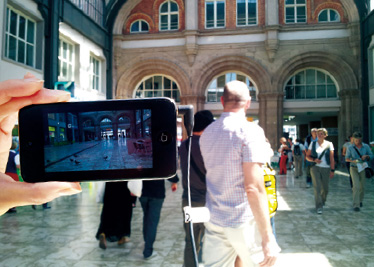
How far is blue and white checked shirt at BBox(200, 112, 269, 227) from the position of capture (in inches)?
75.9

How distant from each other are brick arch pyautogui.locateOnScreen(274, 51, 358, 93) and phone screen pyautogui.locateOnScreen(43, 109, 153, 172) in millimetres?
16459

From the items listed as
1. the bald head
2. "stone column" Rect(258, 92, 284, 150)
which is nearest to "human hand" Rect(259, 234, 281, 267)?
the bald head

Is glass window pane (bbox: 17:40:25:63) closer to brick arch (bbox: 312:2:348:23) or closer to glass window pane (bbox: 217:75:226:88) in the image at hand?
glass window pane (bbox: 217:75:226:88)

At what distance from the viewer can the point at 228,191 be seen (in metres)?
2.07

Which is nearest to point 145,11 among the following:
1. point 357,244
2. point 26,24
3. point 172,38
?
point 172,38

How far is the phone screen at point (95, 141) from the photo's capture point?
1068mm

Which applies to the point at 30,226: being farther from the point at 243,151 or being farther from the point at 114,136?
the point at 114,136

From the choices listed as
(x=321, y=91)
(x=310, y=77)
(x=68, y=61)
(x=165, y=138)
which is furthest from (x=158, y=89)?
(x=165, y=138)

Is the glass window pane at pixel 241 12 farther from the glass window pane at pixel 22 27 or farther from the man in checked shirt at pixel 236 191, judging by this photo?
the man in checked shirt at pixel 236 191

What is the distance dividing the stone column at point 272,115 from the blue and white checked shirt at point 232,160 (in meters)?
14.7

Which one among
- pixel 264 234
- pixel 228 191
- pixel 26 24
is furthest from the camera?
pixel 26 24

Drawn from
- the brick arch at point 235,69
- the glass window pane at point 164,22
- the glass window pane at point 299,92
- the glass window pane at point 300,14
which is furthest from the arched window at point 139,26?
the glass window pane at point 299,92

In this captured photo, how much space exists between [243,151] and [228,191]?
312 mm

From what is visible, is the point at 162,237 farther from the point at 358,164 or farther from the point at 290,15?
the point at 290,15
